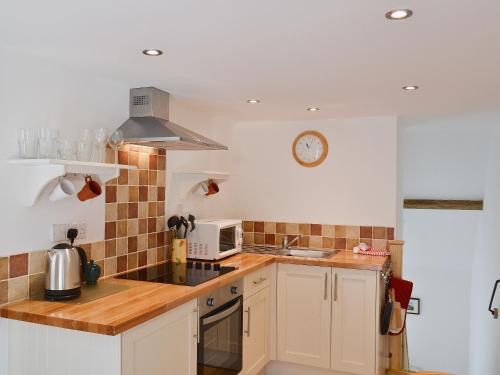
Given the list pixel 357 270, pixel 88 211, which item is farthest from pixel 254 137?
pixel 88 211

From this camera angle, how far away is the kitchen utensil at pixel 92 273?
2377mm

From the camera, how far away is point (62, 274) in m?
2.07

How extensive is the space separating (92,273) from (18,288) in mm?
401

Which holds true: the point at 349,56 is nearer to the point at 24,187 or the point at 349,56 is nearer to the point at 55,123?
the point at 55,123

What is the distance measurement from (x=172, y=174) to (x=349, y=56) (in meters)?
1.69

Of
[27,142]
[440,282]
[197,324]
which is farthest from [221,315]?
Result: [440,282]

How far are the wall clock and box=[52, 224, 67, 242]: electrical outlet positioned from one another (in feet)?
7.44

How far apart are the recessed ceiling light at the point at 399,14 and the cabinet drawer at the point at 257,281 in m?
1.98

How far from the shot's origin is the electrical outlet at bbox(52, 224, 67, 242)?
7.41ft

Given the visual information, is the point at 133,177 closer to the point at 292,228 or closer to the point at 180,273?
the point at 180,273

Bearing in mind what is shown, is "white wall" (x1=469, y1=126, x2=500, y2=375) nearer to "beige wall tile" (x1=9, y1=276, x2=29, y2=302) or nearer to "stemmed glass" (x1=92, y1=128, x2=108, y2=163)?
"stemmed glass" (x1=92, y1=128, x2=108, y2=163)

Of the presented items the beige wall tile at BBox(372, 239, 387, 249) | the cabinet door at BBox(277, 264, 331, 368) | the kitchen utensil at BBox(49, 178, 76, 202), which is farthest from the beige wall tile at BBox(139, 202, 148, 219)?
the beige wall tile at BBox(372, 239, 387, 249)

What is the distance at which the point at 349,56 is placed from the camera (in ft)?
6.80

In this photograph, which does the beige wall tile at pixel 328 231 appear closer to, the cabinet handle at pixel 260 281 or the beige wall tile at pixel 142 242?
the cabinet handle at pixel 260 281
